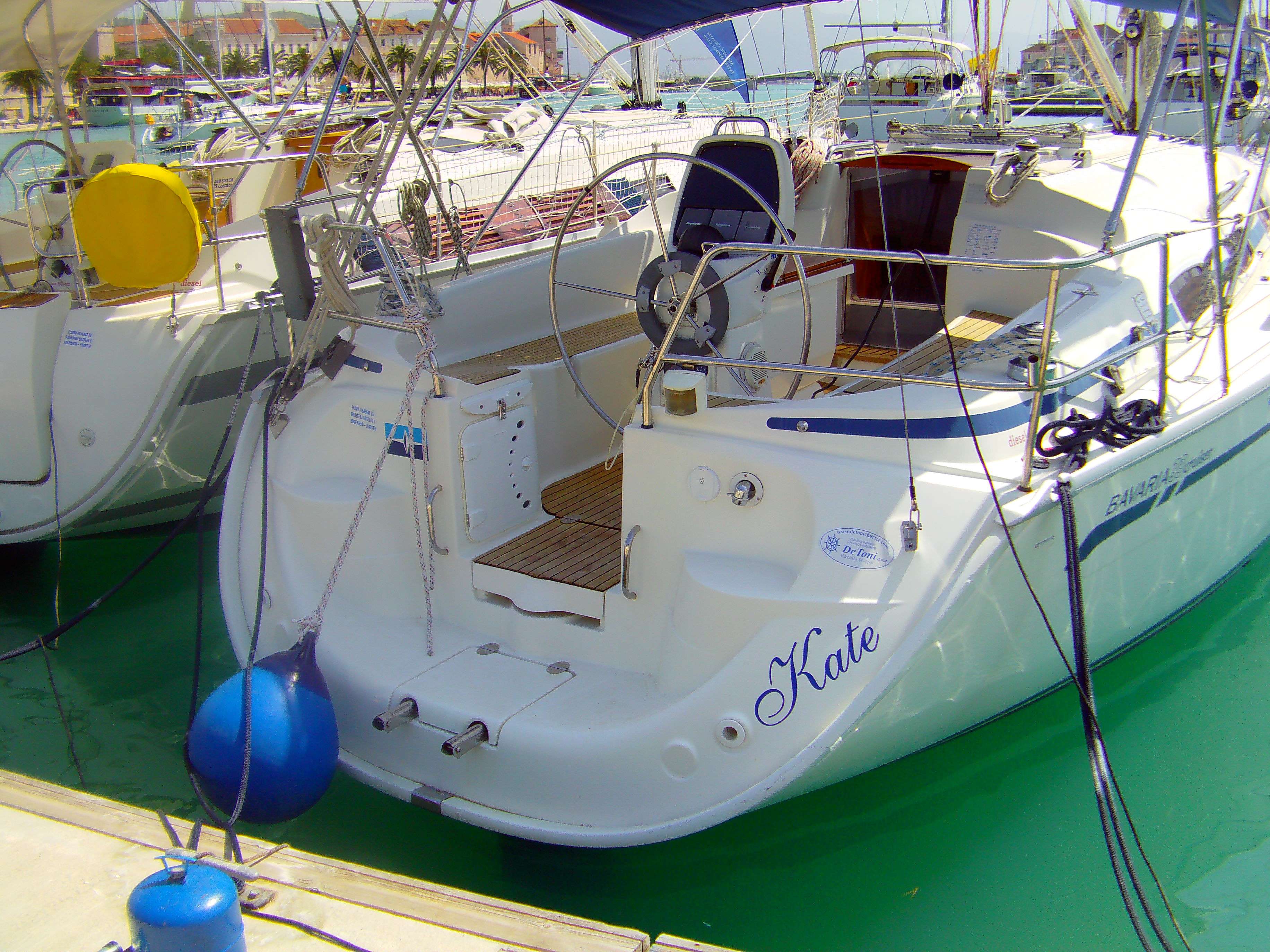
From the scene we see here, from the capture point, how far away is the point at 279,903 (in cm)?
206

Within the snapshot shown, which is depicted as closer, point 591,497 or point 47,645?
point 591,497

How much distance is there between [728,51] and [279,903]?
1271 centimetres

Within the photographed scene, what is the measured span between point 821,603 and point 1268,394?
2.20m

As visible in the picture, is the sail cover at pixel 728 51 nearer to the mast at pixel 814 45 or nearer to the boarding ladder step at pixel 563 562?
the mast at pixel 814 45

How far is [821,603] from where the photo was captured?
8.11 feet

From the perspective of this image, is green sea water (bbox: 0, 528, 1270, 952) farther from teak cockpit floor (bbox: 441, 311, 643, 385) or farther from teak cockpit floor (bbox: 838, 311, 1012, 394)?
teak cockpit floor (bbox: 441, 311, 643, 385)

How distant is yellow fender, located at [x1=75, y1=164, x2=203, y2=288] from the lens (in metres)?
3.58

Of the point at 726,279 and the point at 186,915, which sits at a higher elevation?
the point at 726,279

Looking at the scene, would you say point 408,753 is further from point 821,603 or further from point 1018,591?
point 1018,591

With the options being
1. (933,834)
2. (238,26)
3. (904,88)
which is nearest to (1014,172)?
(933,834)

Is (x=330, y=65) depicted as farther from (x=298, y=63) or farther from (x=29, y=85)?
(x=29, y=85)

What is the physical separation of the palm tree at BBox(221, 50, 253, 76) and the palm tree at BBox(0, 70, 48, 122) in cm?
429

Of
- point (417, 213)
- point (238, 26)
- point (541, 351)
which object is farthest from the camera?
point (238, 26)

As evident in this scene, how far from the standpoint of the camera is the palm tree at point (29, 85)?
5754mm
